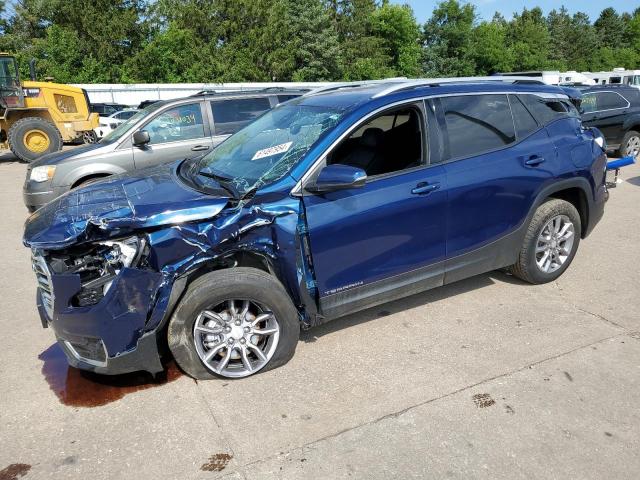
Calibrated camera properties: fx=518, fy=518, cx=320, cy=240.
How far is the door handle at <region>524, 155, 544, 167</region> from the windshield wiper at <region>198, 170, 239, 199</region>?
2.44 m

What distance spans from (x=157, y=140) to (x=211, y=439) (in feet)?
Answer: 17.9

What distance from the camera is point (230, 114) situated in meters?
7.83

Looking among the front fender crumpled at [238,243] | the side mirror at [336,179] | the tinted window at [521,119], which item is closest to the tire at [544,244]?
the tinted window at [521,119]

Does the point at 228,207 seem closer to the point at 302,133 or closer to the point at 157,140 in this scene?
the point at 302,133

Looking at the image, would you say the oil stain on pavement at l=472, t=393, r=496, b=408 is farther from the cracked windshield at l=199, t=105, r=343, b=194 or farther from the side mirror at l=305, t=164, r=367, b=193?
the cracked windshield at l=199, t=105, r=343, b=194

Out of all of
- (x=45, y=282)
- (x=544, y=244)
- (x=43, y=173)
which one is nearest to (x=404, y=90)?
(x=544, y=244)

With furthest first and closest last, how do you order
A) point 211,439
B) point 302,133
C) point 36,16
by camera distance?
point 36,16
point 302,133
point 211,439

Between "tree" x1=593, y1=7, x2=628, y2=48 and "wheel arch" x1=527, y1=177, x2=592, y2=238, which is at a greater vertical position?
"tree" x1=593, y1=7, x2=628, y2=48

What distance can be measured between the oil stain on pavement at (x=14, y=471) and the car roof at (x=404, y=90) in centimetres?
297

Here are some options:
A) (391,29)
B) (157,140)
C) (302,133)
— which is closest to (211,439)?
(302,133)

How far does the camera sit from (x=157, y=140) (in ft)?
24.3

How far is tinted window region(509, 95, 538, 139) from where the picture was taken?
440 centimetres

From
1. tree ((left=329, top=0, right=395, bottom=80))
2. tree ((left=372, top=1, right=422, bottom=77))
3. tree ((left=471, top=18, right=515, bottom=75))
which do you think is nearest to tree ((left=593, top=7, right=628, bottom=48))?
tree ((left=471, top=18, right=515, bottom=75))

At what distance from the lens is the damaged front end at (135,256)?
9.88 ft
